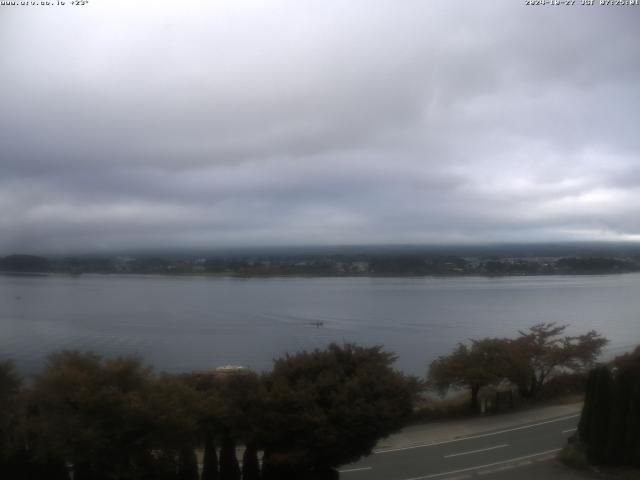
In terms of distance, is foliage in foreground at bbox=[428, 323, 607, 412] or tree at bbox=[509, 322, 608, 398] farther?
tree at bbox=[509, 322, 608, 398]

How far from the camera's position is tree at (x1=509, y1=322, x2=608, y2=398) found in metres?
27.2

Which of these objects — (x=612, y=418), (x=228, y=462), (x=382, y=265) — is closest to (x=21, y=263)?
(x=228, y=462)

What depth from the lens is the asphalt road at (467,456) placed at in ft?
51.9

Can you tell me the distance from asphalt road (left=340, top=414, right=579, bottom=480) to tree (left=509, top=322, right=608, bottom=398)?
235 inches

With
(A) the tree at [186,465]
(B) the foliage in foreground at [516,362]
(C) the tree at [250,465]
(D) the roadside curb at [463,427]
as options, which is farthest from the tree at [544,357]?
(A) the tree at [186,465]

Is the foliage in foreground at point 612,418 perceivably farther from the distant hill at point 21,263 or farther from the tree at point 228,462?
the distant hill at point 21,263

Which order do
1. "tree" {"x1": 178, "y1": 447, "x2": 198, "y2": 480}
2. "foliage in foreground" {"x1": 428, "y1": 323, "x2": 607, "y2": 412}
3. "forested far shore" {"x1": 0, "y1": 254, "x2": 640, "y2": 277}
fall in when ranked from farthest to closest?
"forested far shore" {"x1": 0, "y1": 254, "x2": 640, "y2": 277} < "foliage in foreground" {"x1": 428, "y1": 323, "x2": 607, "y2": 412} < "tree" {"x1": 178, "y1": 447, "x2": 198, "y2": 480}

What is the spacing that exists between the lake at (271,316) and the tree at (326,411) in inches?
495

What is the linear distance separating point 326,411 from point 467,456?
654 cm

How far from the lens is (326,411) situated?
12.6 metres

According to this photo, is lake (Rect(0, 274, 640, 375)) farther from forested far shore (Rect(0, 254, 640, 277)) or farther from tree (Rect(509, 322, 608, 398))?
tree (Rect(509, 322, 608, 398))

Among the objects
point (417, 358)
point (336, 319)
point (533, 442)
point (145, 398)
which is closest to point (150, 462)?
point (145, 398)

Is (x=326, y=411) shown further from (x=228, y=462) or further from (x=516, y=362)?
(x=516, y=362)

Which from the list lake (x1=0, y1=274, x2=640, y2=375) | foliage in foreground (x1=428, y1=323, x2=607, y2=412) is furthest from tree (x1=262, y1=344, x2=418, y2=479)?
foliage in foreground (x1=428, y1=323, x2=607, y2=412)
